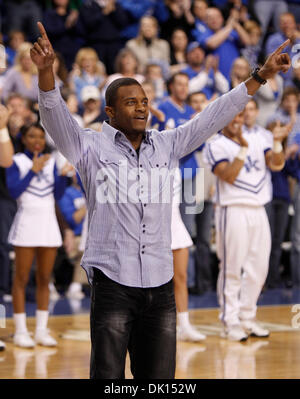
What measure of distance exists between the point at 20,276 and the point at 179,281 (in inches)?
52.6

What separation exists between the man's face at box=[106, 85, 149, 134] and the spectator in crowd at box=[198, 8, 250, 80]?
8.16 m

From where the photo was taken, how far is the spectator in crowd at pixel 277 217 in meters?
10.0

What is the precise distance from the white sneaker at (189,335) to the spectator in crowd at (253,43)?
19.7ft

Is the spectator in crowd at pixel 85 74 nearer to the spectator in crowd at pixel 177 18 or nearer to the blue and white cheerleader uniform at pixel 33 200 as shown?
the spectator in crowd at pixel 177 18

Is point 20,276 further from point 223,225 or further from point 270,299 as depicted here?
point 270,299

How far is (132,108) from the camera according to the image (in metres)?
3.82

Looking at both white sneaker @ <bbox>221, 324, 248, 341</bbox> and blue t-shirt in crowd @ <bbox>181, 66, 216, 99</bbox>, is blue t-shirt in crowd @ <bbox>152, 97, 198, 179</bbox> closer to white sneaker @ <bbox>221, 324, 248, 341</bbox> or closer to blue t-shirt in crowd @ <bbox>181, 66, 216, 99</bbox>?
white sneaker @ <bbox>221, 324, 248, 341</bbox>

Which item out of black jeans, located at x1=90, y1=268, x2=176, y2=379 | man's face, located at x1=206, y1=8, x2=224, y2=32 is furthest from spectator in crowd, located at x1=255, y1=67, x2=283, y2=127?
black jeans, located at x1=90, y1=268, x2=176, y2=379

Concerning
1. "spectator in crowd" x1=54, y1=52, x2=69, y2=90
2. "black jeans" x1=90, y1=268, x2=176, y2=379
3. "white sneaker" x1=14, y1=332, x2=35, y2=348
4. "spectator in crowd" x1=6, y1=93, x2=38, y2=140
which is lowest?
"white sneaker" x1=14, y1=332, x2=35, y2=348

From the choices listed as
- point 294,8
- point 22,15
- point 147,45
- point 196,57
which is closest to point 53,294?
point 196,57

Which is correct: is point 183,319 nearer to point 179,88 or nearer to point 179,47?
point 179,88

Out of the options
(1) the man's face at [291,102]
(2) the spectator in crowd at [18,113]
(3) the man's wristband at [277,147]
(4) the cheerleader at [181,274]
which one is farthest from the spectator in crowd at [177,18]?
(4) the cheerleader at [181,274]

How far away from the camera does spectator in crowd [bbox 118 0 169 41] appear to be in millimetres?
12756

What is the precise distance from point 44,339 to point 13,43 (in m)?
5.56
